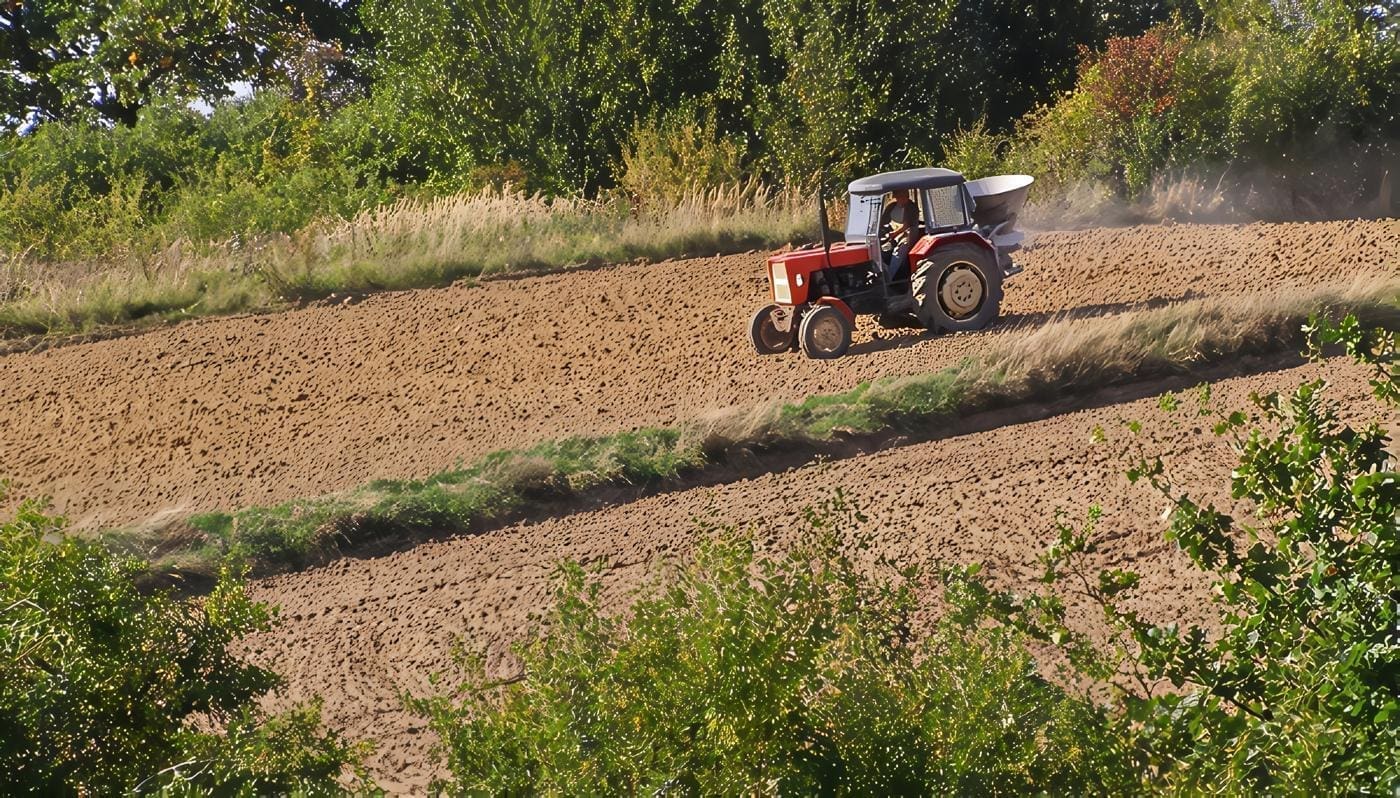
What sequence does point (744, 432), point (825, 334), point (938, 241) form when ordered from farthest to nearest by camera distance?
point (938, 241)
point (825, 334)
point (744, 432)

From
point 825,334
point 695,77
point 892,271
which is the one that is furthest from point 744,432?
point 695,77

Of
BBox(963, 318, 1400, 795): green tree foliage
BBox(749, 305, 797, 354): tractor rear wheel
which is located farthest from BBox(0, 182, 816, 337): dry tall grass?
BBox(963, 318, 1400, 795): green tree foliage

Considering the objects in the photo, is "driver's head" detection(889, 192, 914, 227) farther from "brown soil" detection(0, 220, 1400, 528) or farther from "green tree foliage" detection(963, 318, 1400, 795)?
"green tree foliage" detection(963, 318, 1400, 795)

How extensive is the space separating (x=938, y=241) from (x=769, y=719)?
9.71m

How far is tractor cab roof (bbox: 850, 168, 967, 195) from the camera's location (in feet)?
44.4

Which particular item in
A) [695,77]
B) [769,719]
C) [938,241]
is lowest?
[769,719]

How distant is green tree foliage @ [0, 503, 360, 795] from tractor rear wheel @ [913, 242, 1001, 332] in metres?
9.24

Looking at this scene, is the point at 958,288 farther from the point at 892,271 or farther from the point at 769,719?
the point at 769,719

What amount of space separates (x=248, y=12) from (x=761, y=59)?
13030 millimetres

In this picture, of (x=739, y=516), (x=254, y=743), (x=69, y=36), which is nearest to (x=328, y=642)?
(x=739, y=516)

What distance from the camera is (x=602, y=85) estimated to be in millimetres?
24766

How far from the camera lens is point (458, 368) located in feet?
49.3

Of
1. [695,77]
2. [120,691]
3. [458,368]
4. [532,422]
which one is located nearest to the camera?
[120,691]

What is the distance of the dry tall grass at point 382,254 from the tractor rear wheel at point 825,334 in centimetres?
566
